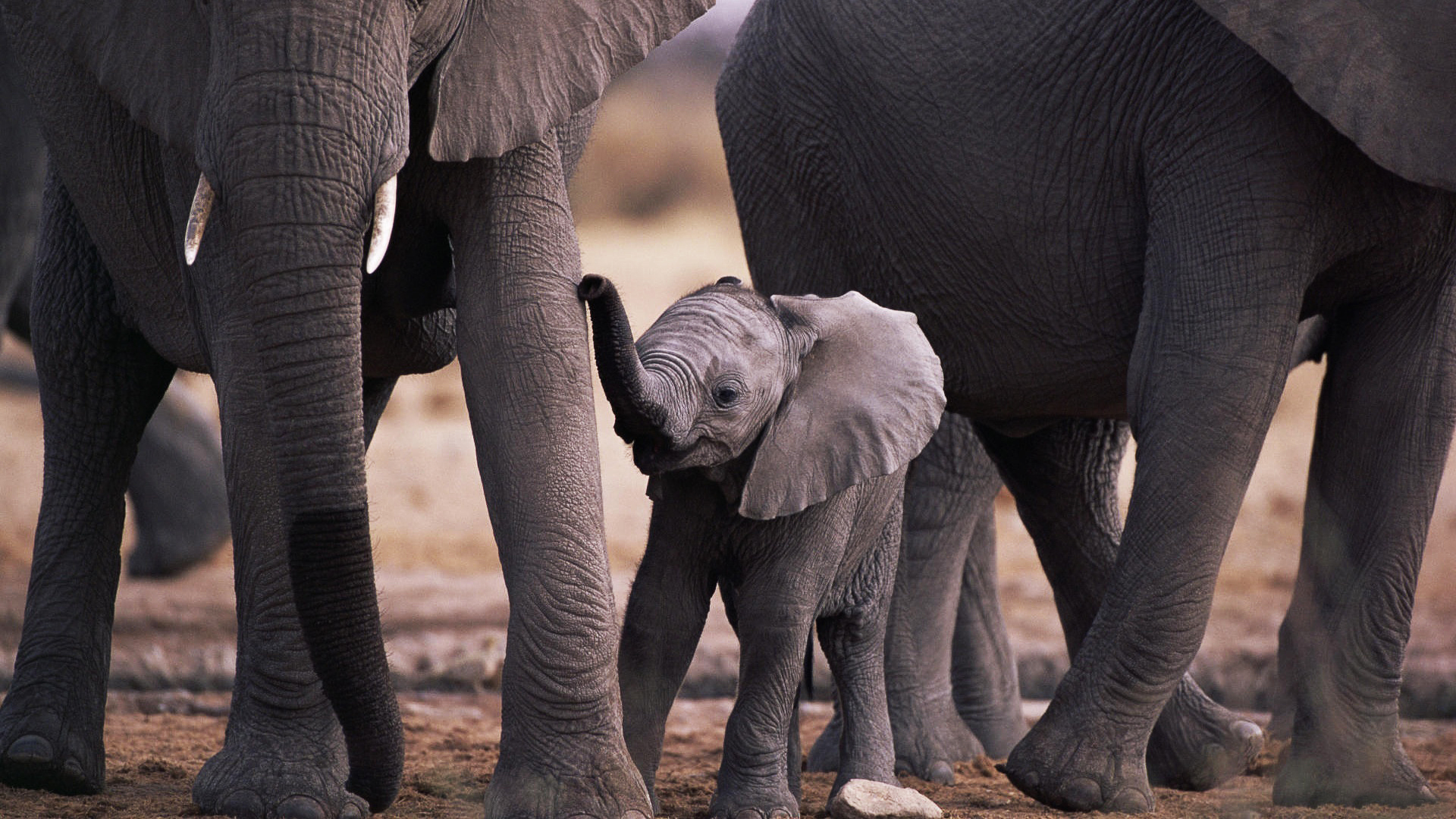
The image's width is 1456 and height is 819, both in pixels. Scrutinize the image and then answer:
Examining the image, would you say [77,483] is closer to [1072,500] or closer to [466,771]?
[466,771]

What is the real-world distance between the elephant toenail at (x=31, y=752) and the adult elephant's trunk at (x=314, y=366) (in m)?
1.15

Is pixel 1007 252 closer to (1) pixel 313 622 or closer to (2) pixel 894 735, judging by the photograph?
(2) pixel 894 735

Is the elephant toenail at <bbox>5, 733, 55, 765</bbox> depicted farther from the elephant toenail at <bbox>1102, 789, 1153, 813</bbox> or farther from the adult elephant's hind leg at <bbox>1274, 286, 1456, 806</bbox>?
the adult elephant's hind leg at <bbox>1274, 286, 1456, 806</bbox>

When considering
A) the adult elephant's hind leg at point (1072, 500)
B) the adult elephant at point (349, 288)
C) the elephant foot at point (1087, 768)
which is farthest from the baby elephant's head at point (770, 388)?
the adult elephant's hind leg at point (1072, 500)

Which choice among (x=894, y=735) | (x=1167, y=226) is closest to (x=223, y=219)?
(x=1167, y=226)

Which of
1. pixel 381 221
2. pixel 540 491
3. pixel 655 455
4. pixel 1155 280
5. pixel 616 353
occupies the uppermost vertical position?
Result: pixel 1155 280

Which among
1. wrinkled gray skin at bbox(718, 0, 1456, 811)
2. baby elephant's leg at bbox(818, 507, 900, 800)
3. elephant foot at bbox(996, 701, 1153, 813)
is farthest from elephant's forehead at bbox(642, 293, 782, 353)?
elephant foot at bbox(996, 701, 1153, 813)

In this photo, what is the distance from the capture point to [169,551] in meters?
7.59

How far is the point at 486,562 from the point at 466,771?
17.5 feet

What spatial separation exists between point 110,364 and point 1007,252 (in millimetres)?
1979

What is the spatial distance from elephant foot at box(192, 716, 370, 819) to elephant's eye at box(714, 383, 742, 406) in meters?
0.90

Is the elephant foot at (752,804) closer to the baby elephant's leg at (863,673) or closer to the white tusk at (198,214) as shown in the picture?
the baby elephant's leg at (863,673)

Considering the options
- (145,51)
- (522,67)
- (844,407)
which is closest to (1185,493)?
(844,407)

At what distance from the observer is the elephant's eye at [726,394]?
328 centimetres
